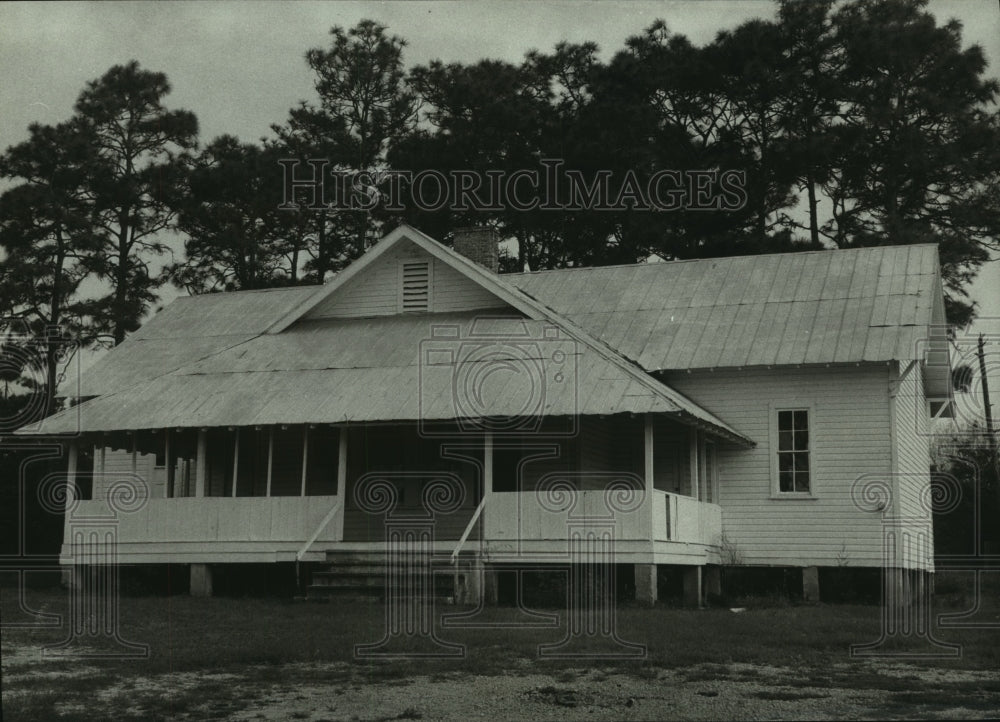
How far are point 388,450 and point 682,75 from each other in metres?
20.7

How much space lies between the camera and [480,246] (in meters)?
28.5

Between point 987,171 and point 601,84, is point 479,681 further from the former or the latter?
point 601,84

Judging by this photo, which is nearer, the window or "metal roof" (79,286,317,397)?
the window

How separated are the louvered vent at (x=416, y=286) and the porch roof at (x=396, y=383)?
0.25m

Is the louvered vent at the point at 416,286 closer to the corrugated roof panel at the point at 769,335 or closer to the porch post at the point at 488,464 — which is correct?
the porch post at the point at 488,464

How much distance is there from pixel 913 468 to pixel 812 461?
3.17 meters

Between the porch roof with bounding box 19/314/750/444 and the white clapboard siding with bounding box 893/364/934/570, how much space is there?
8.86 feet

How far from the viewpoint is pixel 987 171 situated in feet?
120

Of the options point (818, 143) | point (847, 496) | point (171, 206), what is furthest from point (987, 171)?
point (171, 206)
